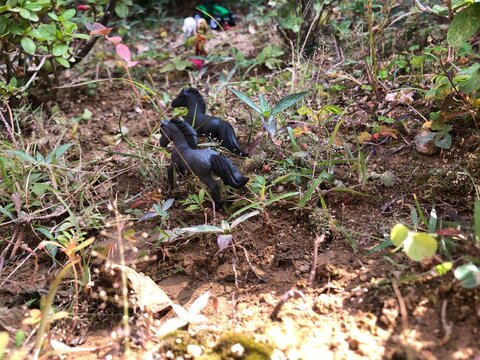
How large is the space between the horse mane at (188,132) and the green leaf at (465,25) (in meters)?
0.99

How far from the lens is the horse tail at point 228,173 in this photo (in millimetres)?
1834

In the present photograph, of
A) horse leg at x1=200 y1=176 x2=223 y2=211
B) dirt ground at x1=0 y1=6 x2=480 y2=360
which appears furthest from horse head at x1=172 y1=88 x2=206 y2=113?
horse leg at x1=200 y1=176 x2=223 y2=211

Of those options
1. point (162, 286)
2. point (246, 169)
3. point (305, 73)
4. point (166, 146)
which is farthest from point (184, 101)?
point (162, 286)

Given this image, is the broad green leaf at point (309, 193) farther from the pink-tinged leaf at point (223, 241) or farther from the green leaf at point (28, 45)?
the green leaf at point (28, 45)

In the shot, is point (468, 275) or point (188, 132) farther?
point (188, 132)

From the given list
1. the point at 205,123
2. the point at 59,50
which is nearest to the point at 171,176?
the point at 205,123

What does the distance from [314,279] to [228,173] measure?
19.0 inches

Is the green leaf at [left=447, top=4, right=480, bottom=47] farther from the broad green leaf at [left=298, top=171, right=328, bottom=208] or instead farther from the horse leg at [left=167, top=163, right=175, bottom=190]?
the horse leg at [left=167, top=163, right=175, bottom=190]

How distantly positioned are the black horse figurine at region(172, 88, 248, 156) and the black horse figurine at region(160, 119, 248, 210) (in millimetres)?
167

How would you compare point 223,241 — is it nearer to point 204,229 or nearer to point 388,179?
point 204,229

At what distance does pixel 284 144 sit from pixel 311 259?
0.65 metres

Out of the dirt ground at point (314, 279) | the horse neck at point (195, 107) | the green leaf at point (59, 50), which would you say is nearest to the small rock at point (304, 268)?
the dirt ground at point (314, 279)

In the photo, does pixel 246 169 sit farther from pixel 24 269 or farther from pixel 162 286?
pixel 24 269

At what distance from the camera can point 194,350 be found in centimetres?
142
